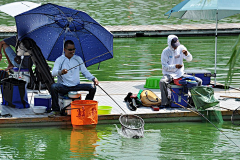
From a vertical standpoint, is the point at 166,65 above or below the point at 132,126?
above

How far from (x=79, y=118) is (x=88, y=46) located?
1422mm

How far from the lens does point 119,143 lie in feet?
19.4

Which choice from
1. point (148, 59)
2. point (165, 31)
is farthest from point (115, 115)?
point (165, 31)

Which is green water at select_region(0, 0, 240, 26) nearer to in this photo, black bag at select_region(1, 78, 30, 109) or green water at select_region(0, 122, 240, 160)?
black bag at select_region(1, 78, 30, 109)

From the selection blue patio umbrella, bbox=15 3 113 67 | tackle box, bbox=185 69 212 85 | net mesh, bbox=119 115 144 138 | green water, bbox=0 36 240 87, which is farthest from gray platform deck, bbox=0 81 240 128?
A: green water, bbox=0 36 240 87

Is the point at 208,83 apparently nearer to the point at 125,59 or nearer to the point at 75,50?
the point at 75,50

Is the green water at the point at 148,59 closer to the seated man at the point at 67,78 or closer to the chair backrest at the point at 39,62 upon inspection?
the seated man at the point at 67,78

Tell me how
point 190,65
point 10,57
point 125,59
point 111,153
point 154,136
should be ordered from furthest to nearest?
point 125,59, point 190,65, point 10,57, point 154,136, point 111,153

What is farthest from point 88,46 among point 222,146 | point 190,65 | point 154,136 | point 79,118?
point 190,65

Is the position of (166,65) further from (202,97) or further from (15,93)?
(15,93)

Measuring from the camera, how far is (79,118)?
6383 mm

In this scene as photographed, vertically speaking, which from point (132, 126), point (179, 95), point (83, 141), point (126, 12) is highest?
point (126, 12)

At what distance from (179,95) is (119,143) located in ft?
5.77

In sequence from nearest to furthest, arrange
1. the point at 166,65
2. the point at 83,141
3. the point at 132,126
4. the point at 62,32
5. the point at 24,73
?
the point at 83,141 < the point at 132,126 < the point at 62,32 < the point at 166,65 < the point at 24,73
